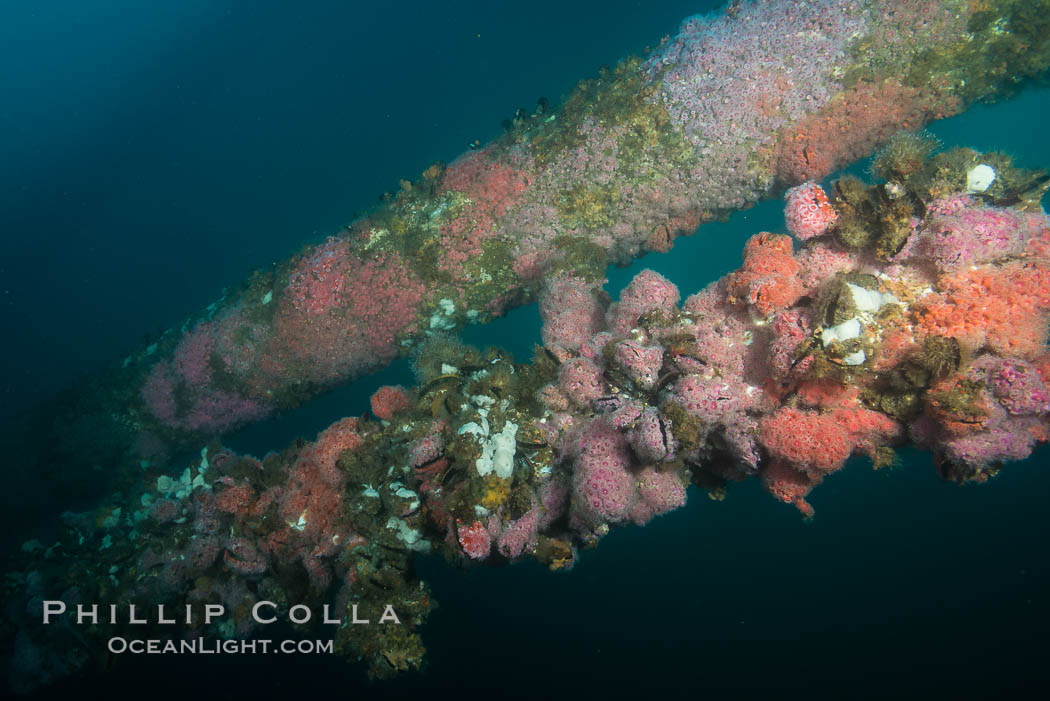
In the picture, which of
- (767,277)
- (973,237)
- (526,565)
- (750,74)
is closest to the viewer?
(973,237)

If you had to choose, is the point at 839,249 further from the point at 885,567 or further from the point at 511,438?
the point at 885,567

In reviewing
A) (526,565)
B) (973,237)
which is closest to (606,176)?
(973,237)

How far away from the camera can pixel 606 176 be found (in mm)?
8086

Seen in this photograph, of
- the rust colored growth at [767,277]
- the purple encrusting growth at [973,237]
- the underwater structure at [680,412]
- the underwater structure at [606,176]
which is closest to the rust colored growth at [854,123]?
the underwater structure at [606,176]

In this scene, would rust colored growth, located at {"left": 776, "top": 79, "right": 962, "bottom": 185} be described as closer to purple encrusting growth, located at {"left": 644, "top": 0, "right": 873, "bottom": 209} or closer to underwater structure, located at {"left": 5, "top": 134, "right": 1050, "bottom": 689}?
purple encrusting growth, located at {"left": 644, "top": 0, "right": 873, "bottom": 209}

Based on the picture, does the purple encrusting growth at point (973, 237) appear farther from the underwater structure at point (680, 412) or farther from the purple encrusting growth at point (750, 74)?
the purple encrusting growth at point (750, 74)

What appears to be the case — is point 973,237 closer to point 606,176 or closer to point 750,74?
point 750,74

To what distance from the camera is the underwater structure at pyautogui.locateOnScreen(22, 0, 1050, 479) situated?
727cm

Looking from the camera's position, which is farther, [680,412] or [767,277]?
[767,277]

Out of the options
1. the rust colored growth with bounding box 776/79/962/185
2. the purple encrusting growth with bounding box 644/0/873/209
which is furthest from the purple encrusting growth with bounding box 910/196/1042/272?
the purple encrusting growth with bounding box 644/0/873/209

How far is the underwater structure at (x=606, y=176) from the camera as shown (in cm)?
727

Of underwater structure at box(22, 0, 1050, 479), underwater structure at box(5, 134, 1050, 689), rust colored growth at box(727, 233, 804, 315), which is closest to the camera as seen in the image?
underwater structure at box(5, 134, 1050, 689)

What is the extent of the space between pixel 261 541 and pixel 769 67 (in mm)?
10797

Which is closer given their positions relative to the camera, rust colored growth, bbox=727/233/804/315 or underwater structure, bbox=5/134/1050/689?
underwater structure, bbox=5/134/1050/689
